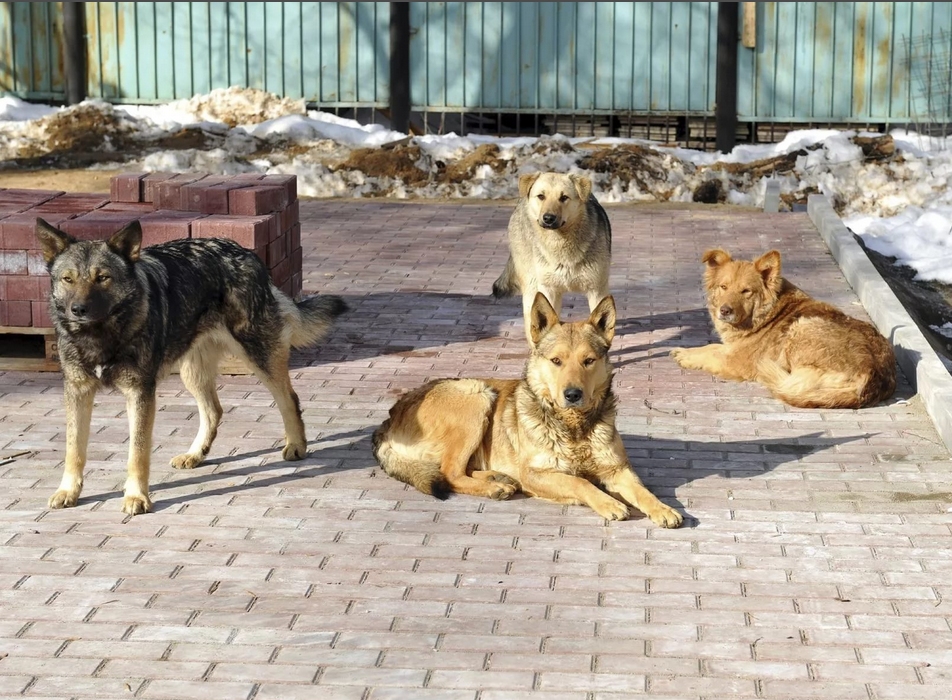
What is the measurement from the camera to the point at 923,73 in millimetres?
18312

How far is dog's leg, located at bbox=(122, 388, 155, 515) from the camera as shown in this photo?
21.2ft

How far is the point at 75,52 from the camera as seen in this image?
768 inches

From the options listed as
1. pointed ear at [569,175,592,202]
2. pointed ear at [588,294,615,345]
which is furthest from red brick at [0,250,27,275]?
pointed ear at [588,294,615,345]

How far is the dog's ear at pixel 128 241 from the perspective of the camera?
21.3ft

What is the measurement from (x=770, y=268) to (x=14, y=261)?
526cm

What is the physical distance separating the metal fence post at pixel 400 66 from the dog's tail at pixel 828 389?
1169 centimetres

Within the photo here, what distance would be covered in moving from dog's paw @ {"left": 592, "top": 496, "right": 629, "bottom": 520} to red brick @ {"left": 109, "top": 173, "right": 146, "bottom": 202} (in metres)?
5.33

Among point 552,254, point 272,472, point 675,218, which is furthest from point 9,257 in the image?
point 675,218

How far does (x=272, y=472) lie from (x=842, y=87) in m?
13.7

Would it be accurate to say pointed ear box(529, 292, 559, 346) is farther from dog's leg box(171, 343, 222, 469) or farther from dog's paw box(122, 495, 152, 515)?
dog's paw box(122, 495, 152, 515)

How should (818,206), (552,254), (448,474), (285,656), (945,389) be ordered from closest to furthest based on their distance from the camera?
(285,656) → (448,474) → (945,389) → (552,254) → (818,206)

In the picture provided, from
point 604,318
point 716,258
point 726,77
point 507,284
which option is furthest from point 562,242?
point 726,77

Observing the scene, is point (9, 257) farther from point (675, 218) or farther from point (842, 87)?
point (842, 87)

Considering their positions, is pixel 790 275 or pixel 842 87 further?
pixel 842 87
